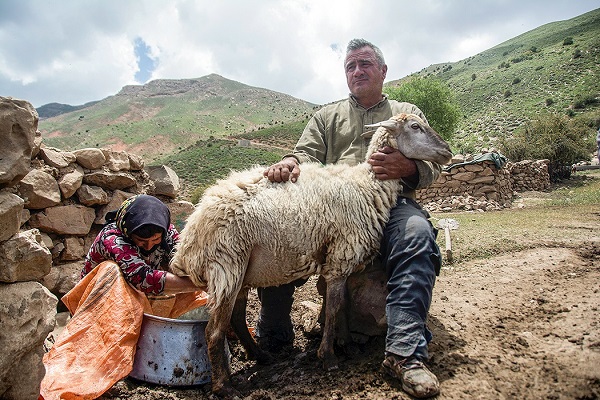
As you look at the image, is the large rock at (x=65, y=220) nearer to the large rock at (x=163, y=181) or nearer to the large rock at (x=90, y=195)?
the large rock at (x=90, y=195)

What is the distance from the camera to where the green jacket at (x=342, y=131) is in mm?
4023

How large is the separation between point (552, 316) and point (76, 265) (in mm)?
5600

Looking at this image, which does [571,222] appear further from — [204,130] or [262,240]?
[204,130]

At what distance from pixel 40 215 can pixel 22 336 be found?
3.35 meters

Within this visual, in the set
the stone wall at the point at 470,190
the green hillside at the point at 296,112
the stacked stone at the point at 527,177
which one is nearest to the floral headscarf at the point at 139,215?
the stone wall at the point at 470,190

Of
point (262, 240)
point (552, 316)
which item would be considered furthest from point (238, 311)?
point (552, 316)

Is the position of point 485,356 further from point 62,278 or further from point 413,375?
point 62,278

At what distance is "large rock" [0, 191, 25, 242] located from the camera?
6.46ft

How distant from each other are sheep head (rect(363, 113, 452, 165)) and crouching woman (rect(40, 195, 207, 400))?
2.24 m

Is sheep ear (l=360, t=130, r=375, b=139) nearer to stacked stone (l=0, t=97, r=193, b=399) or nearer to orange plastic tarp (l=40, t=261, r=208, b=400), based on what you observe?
orange plastic tarp (l=40, t=261, r=208, b=400)

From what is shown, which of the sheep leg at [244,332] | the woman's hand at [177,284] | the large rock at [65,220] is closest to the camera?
the woman's hand at [177,284]

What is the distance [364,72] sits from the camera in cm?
403

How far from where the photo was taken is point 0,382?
6.46 ft

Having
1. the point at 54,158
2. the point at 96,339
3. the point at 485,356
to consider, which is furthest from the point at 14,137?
the point at 54,158
